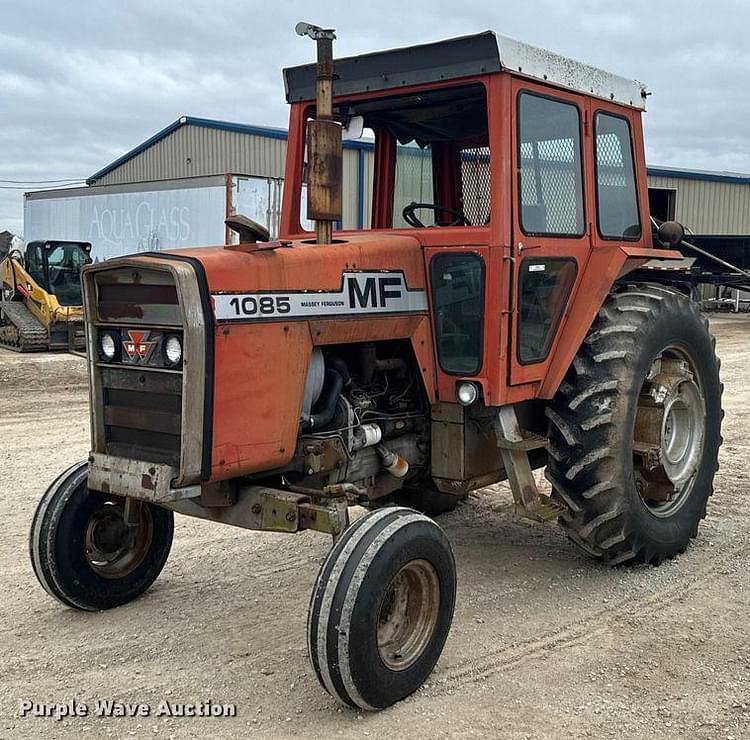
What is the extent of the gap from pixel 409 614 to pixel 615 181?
270 centimetres

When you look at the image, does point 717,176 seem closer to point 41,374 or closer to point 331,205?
point 41,374

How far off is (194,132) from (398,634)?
26.3 m

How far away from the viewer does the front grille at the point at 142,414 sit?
11.8 feet

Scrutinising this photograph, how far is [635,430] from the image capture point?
4992mm

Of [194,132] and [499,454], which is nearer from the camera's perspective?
[499,454]

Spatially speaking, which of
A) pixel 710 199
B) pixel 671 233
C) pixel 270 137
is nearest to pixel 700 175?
pixel 710 199

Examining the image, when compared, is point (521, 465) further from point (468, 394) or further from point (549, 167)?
point (549, 167)

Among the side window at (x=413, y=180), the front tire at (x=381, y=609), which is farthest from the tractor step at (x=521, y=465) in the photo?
the side window at (x=413, y=180)

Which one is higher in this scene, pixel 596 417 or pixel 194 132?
pixel 194 132

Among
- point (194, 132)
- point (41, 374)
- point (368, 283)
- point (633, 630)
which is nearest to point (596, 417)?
point (633, 630)

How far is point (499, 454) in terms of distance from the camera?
15.8ft

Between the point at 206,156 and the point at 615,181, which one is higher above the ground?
the point at 206,156

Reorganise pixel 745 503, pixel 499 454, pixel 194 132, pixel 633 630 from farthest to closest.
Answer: pixel 194 132, pixel 745 503, pixel 499 454, pixel 633 630

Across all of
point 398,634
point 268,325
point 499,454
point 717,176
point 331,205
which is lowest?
point 398,634
